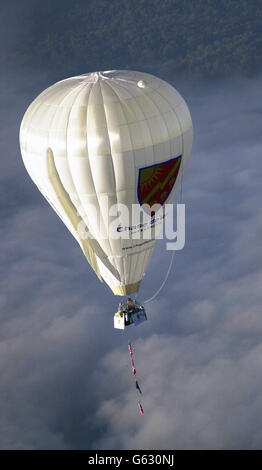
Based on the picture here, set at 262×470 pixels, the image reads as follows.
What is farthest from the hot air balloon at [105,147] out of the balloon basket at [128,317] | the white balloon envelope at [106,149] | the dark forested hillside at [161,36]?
the dark forested hillside at [161,36]

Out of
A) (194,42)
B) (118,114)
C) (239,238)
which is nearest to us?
(118,114)

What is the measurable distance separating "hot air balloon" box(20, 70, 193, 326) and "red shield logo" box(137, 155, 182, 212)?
5 centimetres

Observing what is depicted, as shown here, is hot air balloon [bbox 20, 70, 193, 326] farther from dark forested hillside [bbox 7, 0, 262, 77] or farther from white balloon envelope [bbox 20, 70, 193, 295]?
dark forested hillside [bbox 7, 0, 262, 77]

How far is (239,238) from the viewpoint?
119688 mm

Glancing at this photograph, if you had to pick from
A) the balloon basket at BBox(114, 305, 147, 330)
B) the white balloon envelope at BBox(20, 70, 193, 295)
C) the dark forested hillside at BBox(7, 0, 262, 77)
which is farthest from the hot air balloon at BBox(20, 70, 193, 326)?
the dark forested hillside at BBox(7, 0, 262, 77)

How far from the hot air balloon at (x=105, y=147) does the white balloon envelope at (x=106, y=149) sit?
0.04m

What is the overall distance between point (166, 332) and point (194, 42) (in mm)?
92066

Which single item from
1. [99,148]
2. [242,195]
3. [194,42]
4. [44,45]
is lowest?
[99,148]

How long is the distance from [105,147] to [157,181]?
3.52 meters

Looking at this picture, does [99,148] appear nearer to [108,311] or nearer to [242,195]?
[108,311]

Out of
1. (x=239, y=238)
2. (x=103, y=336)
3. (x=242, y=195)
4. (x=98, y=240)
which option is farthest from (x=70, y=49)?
(x=98, y=240)

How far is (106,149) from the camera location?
3095 cm

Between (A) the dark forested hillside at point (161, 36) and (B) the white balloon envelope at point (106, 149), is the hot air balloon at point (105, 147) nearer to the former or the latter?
(B) the white balloon envelope at point (106, 149)

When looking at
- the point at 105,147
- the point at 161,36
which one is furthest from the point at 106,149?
the point at 161,36
